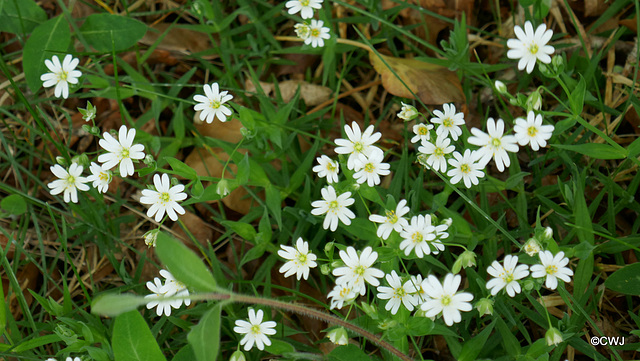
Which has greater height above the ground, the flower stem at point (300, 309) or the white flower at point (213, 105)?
the white flower at point (213, 105)

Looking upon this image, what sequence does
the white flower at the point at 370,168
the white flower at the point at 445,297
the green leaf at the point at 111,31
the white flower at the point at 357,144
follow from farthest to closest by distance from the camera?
the green leaf at the point at 111,31
the white flower at the point at 357,144
the white flower at the point at 370,168
the white flower at the point at 445,297

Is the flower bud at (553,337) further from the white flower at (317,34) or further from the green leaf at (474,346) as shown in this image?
the white flower at (317,34)

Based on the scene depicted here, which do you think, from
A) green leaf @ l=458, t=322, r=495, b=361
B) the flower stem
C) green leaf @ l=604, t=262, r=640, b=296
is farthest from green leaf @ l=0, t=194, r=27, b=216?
green leaf @ l=604, t=262, r=640, b=296

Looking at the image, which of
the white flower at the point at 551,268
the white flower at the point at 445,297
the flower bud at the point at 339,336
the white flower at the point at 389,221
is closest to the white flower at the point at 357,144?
the white flower at the point at 389,221

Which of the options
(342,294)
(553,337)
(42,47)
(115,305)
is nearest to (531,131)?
(553,337)

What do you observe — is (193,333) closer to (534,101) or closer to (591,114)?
(534,101)

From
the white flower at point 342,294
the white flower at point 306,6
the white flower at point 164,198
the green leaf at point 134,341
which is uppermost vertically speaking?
the white flower at point 306,6

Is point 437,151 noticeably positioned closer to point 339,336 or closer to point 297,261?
point 297,261
